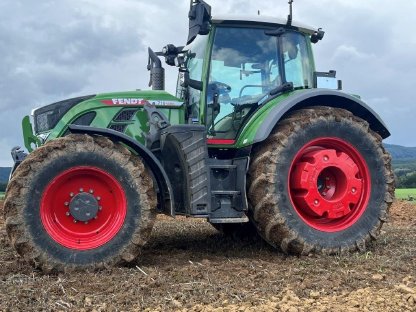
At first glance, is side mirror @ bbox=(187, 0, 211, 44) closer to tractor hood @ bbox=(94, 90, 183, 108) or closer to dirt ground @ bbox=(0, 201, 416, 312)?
tractor hood @ bbox=(94, 90, 183, 108)

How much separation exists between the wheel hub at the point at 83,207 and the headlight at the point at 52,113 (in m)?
1.30

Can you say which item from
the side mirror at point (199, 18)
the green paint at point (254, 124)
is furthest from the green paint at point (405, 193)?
the side mirror at point (199, 18)

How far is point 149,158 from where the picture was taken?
5.62m

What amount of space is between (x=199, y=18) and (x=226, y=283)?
2.73 metres

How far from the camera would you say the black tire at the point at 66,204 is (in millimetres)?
5102

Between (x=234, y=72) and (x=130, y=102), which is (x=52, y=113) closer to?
(x=130, y=102)

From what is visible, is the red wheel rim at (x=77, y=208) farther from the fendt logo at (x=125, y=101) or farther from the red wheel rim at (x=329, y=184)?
the red wheel rim at (x=329, y=184)

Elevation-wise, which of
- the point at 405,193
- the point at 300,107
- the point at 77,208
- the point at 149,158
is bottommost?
the point at 405,193

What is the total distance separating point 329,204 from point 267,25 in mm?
2134

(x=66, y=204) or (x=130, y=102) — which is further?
(x=130, y=102)

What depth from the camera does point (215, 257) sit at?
20.2 ft

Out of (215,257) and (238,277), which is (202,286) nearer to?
(238,277)

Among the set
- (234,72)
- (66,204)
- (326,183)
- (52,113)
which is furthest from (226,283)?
(52,113)

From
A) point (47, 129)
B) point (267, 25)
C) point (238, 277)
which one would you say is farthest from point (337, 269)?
point (47, 129)
